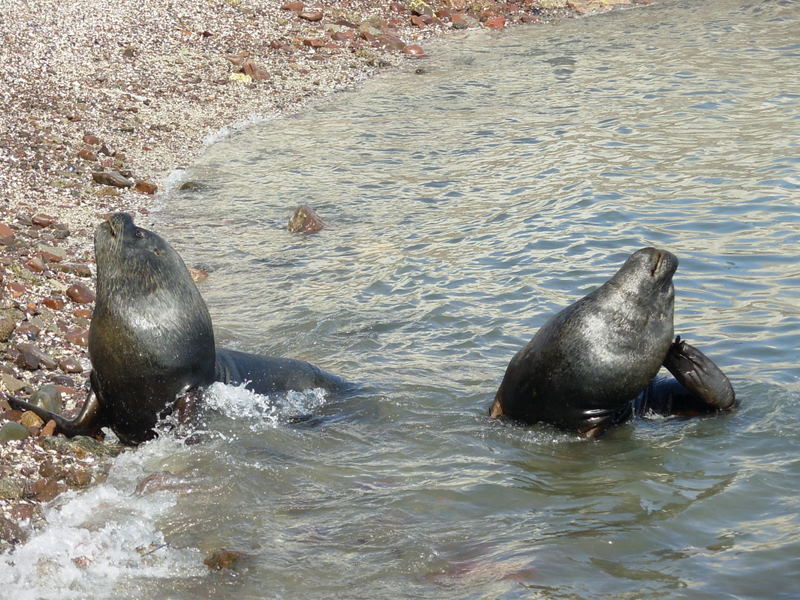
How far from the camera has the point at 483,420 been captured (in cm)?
706

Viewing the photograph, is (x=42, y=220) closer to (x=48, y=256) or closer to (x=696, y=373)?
(x=48, y=256)

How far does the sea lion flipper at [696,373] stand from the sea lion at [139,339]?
3058mm

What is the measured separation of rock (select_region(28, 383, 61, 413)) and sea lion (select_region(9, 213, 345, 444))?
27 cm

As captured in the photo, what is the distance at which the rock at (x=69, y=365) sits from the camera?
25.0 ft

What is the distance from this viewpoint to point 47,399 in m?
6.93

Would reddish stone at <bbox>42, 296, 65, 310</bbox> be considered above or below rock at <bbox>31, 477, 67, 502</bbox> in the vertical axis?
above

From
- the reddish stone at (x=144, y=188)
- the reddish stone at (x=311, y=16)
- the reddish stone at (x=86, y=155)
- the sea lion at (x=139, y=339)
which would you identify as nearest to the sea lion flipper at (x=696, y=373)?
the sea lion at (x=139, y=339)

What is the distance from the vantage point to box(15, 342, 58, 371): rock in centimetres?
742

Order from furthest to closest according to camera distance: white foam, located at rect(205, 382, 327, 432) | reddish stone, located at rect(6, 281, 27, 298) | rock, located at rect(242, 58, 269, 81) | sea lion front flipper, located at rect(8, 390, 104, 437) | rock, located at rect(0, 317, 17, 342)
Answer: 1. rock, located at rect(242, 58, 269, 81)
2. reddish stone, located at rect(6, 281, 27, 298)
3. rock, located at rect(0, 317, 17, 342)
4. white foam, located at rect(205, 382, 327, 432)
5. sea lion front flipper, located at rect(8, 390, 104, 437)

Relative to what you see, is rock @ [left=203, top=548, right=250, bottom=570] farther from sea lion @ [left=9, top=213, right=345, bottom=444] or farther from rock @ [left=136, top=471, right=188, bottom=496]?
sea lion @ [left=9, top=213, right=345, bottom=444]

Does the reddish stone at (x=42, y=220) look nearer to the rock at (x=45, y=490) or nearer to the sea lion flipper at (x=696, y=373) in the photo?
the rock at (x=45, y=490)

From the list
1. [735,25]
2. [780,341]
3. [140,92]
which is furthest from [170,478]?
[735,25]

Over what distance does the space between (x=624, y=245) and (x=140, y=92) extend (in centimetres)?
943

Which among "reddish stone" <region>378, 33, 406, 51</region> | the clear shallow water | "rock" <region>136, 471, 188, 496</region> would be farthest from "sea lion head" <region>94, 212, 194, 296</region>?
"reddish stone" <region>378, 33, 406, 51</region>
